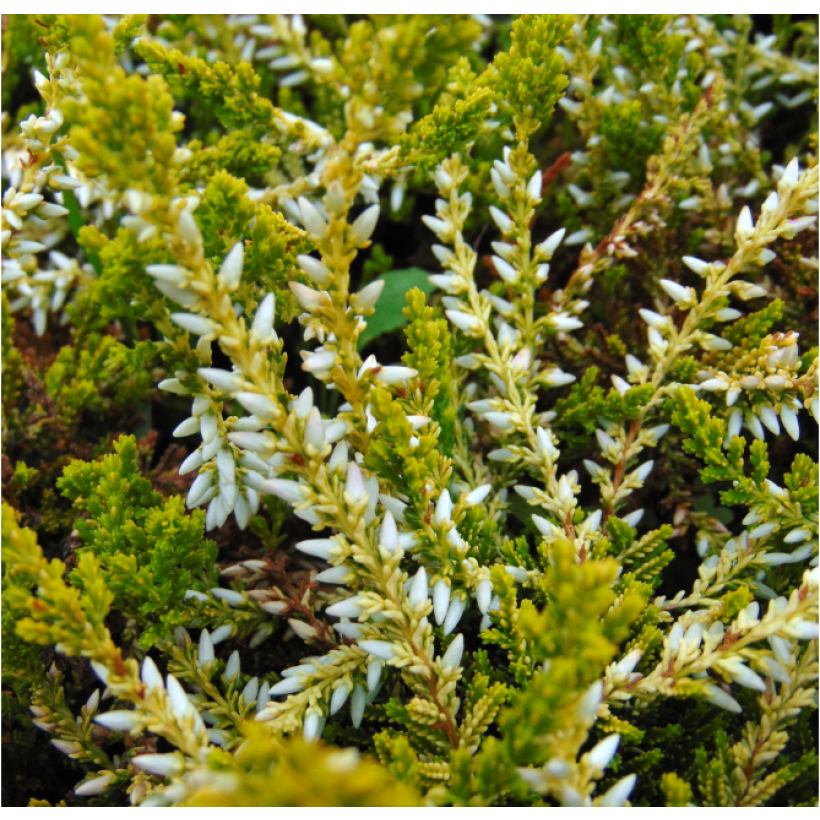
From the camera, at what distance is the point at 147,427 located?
2.14 m

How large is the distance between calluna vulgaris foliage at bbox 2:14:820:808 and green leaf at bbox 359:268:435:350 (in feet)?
0.03

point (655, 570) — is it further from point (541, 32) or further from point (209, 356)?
point (541, 32)

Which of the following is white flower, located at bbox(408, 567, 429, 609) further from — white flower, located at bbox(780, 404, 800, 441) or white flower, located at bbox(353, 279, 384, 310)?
white flower, located at bbox(780, 404, 800, 441)

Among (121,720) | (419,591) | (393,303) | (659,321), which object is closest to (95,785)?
(121,720)

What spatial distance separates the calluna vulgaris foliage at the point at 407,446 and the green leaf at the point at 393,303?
0.03 feet

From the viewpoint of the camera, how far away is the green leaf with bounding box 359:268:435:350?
1.89 meters

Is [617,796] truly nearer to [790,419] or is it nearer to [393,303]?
[790,419]

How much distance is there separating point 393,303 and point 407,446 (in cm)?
83

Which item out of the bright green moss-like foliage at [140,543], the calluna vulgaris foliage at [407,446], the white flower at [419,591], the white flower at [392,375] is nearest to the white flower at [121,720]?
the calluna vulgaris foliage at [407,446]

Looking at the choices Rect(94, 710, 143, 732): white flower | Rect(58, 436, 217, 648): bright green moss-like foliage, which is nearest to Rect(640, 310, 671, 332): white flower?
Rect(58, 436, 217, 648): bright green moss-like foliage

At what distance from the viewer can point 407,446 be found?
1188 millimetres

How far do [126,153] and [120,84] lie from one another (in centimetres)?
9

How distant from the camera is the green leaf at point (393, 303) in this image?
189 centimetres

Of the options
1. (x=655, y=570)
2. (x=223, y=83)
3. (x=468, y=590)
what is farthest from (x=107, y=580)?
(x=223, y=83)
